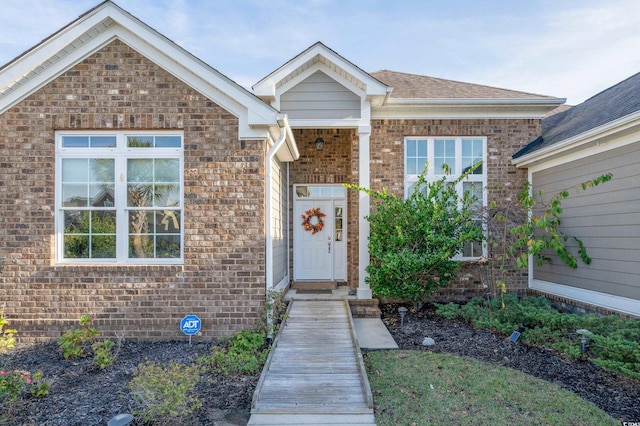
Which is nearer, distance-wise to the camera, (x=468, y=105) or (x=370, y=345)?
(x=370, y=345)

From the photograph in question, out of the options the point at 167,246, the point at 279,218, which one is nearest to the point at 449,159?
the point at 279,218

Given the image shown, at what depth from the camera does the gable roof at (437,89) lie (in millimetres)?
8195

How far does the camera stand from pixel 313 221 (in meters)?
9.31


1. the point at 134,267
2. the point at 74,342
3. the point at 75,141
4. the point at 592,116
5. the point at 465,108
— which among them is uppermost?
the point at 465,108

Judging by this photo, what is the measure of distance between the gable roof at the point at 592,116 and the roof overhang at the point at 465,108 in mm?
558

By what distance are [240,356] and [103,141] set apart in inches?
153

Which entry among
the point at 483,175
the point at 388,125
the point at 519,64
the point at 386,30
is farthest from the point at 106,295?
the point at 519,64

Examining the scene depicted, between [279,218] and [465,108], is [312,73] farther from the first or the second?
[465,108]

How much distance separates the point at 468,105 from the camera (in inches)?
316

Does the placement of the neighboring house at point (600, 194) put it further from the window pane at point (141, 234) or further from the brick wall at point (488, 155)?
the window pane at point (141, 234)

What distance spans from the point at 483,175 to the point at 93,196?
7504 millimetres

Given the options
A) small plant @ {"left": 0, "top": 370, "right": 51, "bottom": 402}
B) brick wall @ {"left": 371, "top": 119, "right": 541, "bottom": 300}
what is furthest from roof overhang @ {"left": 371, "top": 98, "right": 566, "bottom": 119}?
small plant @ {"left": 0, "top": 370, "right": 51, "bottom": 402}

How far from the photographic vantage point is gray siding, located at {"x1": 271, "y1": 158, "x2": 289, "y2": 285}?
6.95 metres

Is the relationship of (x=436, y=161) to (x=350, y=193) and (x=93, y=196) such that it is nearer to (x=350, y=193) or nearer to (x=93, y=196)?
(x=350, y=193)
